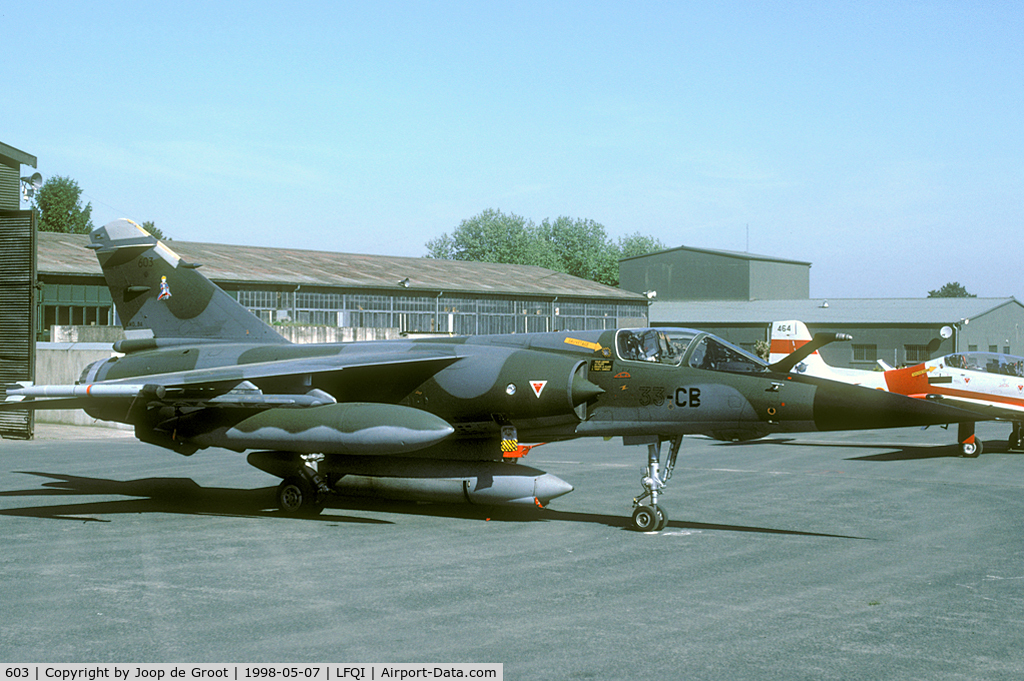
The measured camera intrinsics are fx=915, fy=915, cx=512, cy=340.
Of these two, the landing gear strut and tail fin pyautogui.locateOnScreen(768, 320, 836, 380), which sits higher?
tail fin pyautogui.locateOnScreen(768, 320, 836, 380)

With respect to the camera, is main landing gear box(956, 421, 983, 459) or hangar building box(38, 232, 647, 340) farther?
hangar building box(38, 232, 647, 340)

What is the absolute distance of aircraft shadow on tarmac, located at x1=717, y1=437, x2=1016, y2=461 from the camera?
22.4 meters

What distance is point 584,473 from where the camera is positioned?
18469 millimetres

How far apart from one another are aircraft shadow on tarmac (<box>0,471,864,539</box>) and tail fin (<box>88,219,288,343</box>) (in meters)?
2.88

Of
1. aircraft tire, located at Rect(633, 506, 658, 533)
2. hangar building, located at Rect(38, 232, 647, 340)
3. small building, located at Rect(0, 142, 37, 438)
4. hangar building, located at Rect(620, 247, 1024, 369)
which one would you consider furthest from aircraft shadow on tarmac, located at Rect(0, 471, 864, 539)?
hangar building, located at Rect(620, 247, 1024, 369)

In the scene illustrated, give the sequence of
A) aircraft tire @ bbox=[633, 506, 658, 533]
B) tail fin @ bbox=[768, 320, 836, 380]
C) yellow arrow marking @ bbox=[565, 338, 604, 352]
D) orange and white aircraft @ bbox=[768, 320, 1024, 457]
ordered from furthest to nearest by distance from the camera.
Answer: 1. tail fin @ bbox=[768, 320, 836, 380]
2. orange and white aircraft @ bbox=[768, 320, 1024, 457]
3. yellow arrow marking @ bbox=[565, 338, 604, 352]
4. aircraft tire @ bbox=[633, 506, 658, 533]

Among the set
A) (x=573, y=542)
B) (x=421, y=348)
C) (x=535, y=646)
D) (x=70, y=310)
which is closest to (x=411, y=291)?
(x=70, y=310)

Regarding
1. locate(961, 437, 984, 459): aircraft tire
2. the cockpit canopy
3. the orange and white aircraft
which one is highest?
the cockpit canopy

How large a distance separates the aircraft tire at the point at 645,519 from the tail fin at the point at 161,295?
325 inches

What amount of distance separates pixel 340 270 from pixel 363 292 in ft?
9.12

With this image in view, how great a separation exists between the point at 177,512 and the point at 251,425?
1.80m

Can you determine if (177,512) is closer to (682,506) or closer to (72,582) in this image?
(72,582)
